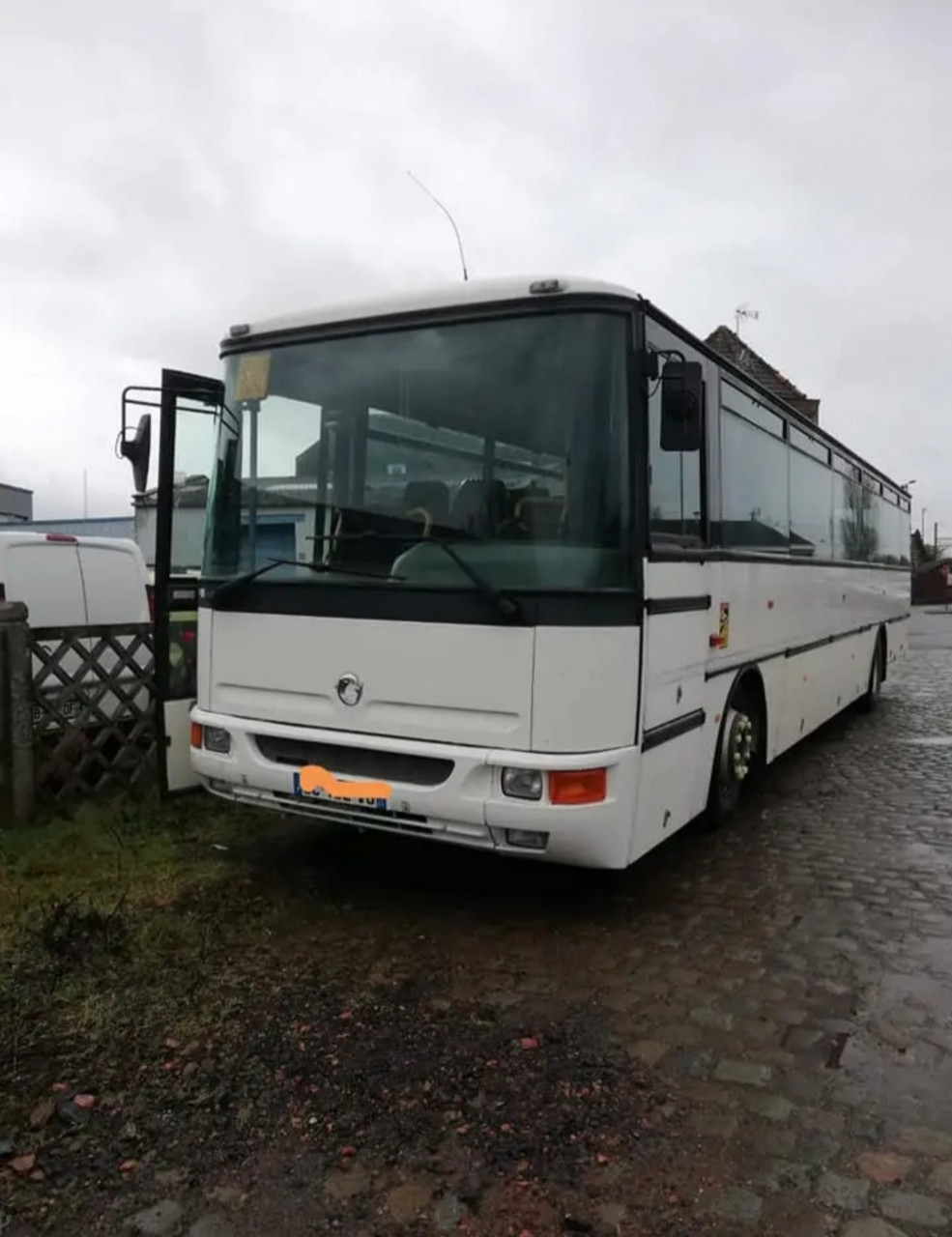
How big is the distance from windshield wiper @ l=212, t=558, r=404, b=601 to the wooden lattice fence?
1.37 meters

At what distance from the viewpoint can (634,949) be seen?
4609mm

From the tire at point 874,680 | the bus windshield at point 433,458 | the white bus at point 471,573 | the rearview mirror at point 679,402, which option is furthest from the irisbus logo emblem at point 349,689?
the tire at point 874,680

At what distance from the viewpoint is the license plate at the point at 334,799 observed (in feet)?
15.5

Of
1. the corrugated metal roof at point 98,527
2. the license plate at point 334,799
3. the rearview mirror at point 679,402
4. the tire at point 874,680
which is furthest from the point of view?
the corrugated metal roof at point 98,527

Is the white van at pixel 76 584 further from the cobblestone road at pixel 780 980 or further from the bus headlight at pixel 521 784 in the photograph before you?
the bus headlight at pixel 521 784

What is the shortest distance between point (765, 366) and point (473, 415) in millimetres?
23288

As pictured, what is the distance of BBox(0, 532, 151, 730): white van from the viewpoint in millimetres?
7398

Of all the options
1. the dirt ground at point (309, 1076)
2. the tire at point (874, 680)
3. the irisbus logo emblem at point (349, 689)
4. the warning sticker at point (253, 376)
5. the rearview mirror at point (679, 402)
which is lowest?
the dirt ground at point (309, 1076)

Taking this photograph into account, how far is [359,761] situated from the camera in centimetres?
482

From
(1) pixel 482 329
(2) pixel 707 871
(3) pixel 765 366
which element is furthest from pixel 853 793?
(3) pixel 765 366

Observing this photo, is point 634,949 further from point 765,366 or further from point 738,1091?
point 765,366

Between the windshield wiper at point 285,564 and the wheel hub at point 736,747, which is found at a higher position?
the windshield wiper at point 285,564

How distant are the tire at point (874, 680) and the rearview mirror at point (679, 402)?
8232 mm

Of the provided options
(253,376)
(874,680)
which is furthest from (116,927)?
(874,680)
